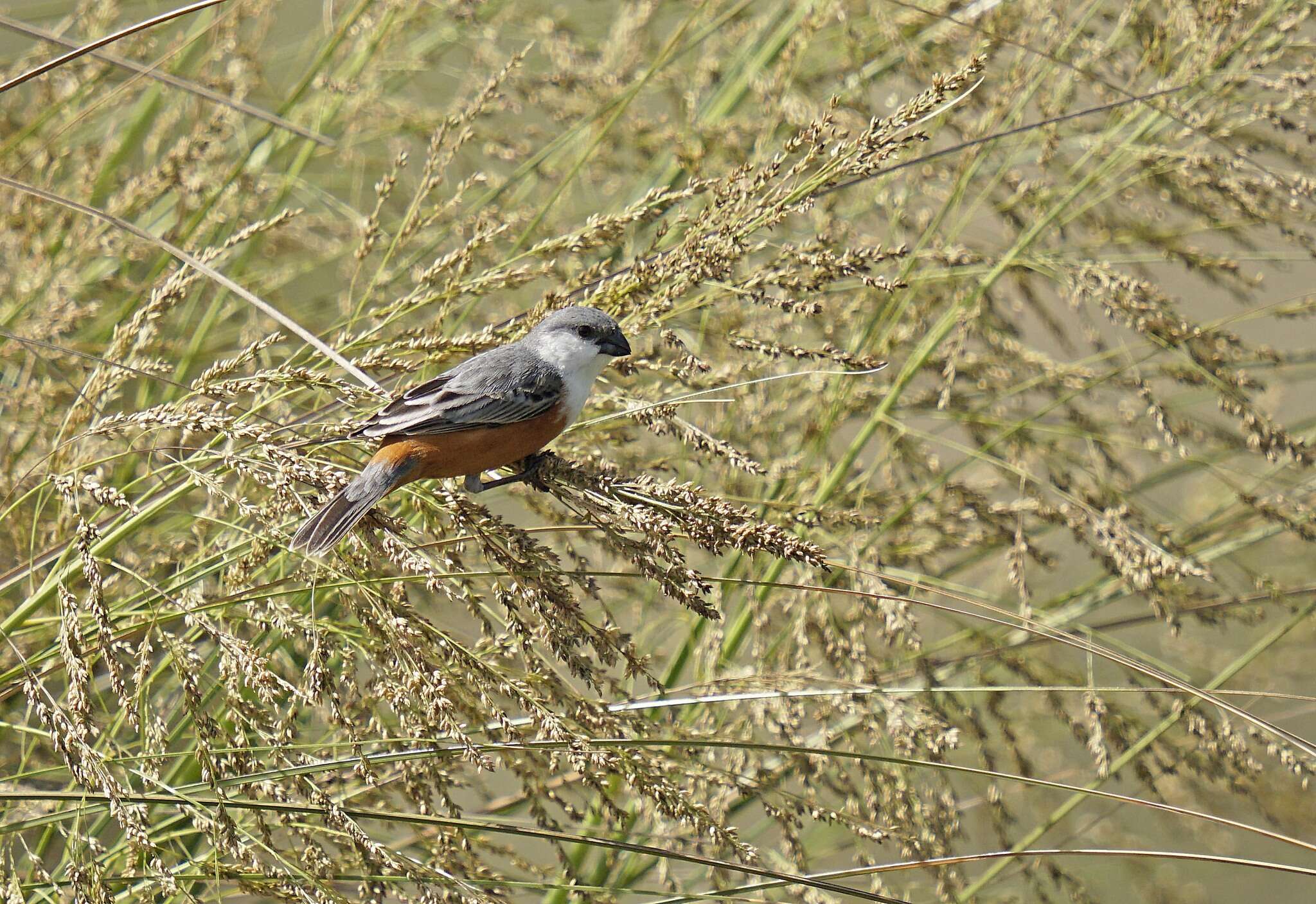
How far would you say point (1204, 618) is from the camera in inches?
106

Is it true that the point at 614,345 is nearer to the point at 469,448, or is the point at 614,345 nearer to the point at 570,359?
the point at 570,359

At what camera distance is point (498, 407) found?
7.13 feet

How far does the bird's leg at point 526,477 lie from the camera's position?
2090 millimetres

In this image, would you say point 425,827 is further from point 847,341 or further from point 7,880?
point 847,341

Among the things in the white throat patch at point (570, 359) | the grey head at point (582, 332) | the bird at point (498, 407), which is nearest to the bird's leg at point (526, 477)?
the bird at point (498, 407)

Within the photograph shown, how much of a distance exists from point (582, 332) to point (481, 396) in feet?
0.81

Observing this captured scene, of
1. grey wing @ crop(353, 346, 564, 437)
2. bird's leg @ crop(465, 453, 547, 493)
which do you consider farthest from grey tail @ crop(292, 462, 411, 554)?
bird's leg @ crop(465, 453, 547, 493)

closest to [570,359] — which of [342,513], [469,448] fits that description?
[469,448]

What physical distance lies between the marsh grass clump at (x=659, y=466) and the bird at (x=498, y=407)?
74 millimetres

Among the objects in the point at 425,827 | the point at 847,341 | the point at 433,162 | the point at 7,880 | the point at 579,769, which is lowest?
the point at 425,827

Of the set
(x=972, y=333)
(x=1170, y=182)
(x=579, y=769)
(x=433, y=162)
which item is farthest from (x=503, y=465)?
(x=1170, y=182)

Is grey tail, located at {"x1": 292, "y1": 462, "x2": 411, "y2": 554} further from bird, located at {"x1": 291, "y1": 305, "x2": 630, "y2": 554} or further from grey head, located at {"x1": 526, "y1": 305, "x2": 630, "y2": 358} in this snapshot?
grey head, located at {"x1": 526, "y1": 305, "x2": 630, "y2": 358}

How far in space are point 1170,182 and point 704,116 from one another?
1.29 meters

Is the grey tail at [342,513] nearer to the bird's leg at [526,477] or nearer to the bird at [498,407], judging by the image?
the bird at [498,407]
